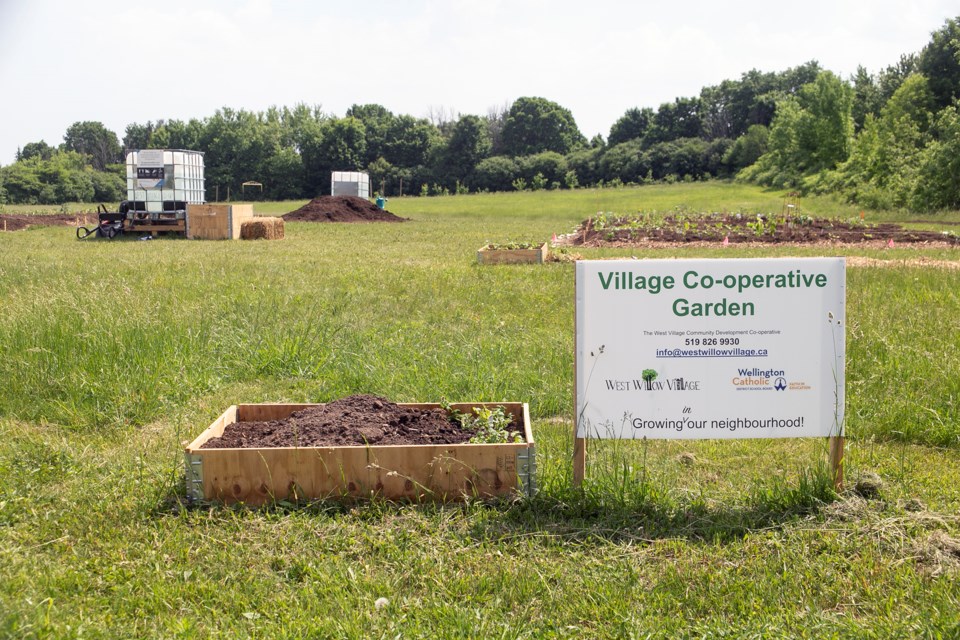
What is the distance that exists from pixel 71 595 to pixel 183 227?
23460mm

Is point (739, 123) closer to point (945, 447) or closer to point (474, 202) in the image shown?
point (474, 202)

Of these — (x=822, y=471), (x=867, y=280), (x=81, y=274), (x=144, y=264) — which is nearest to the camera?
(x=822, y=471)

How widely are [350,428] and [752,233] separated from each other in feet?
68.1

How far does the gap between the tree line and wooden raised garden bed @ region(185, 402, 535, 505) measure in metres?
32.8

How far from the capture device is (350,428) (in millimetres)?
4910

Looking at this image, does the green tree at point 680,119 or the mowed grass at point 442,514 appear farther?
the green tree at point 680,119

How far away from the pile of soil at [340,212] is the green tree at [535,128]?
236ft

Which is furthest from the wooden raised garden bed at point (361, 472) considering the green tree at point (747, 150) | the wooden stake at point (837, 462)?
the green tree at point (747, 150)

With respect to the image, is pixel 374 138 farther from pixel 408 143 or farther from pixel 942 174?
pixel 942 174

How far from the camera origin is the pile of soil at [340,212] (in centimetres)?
3806

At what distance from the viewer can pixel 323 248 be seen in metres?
21.5

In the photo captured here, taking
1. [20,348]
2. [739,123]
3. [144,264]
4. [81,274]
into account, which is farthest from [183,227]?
[739,123]

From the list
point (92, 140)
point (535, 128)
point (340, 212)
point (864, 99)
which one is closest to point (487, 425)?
point (340, 212)

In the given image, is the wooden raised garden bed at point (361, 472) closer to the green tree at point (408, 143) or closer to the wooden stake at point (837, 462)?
the wooden stake at point (837, 462)
